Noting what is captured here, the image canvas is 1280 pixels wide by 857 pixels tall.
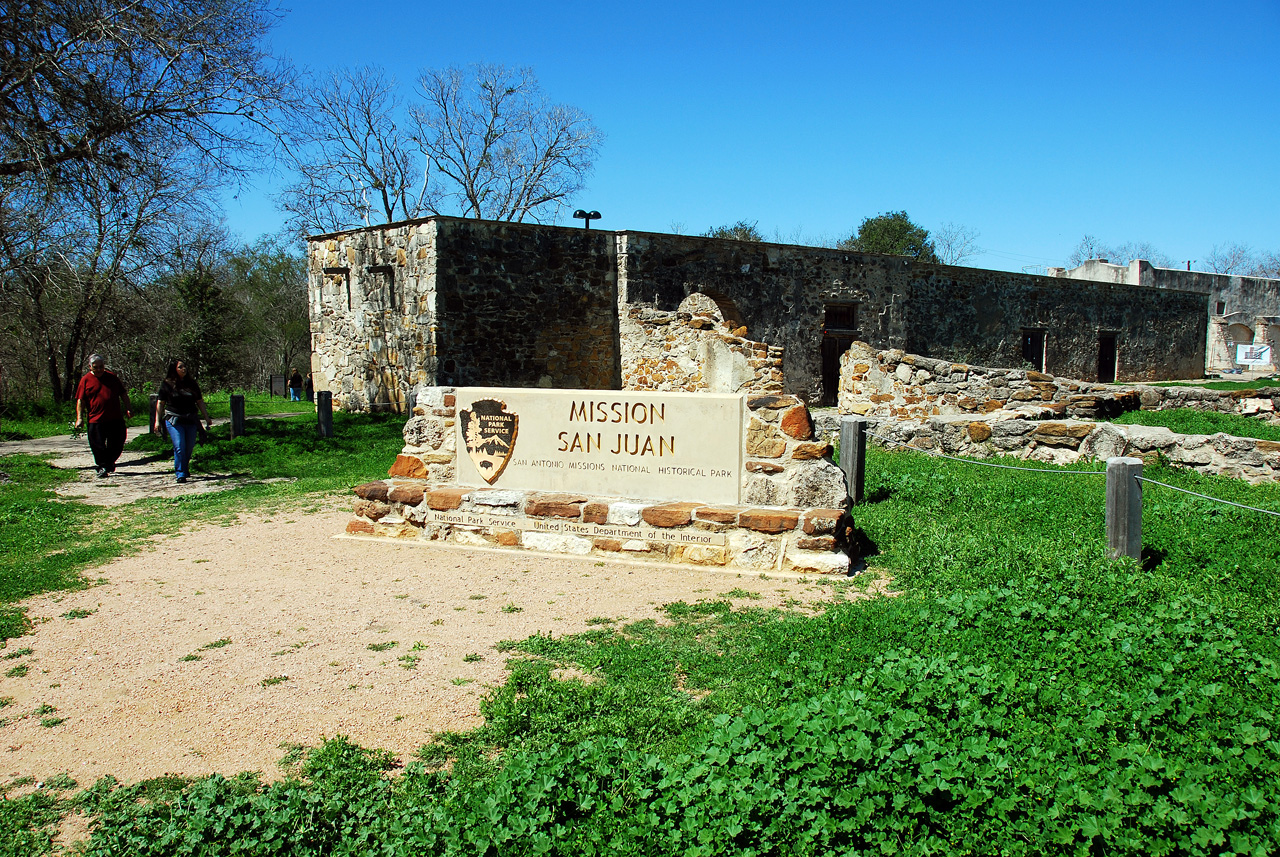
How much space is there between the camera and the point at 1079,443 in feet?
31.0

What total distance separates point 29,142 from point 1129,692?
13.4 m

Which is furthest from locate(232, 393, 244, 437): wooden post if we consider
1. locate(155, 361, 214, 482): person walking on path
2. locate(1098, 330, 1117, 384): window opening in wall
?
locate(1098, 330, 1117, 384): window opening in wall

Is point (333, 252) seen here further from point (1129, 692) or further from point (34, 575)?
point (1129, 692)

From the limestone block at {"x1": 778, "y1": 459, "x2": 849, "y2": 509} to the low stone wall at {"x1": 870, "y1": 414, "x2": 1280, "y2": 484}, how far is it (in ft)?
16.6

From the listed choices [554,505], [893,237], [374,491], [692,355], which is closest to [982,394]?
[692,355]

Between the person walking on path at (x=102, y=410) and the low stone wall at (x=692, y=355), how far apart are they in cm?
798

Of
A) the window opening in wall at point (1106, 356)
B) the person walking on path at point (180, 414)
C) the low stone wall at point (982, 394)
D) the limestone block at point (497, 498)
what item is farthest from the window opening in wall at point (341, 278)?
the window opening in wall at point (1106, 356)

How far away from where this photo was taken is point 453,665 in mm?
4051

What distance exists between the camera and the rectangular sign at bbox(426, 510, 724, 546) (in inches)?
236

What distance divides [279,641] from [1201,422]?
1255 centimetres

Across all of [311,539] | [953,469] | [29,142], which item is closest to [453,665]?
[311,539]

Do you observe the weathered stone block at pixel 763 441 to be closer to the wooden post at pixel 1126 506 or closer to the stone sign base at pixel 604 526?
the stone sign base at pixel 604 526

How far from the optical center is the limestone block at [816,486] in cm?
575

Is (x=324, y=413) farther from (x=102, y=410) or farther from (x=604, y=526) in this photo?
(x=604, y=526)
